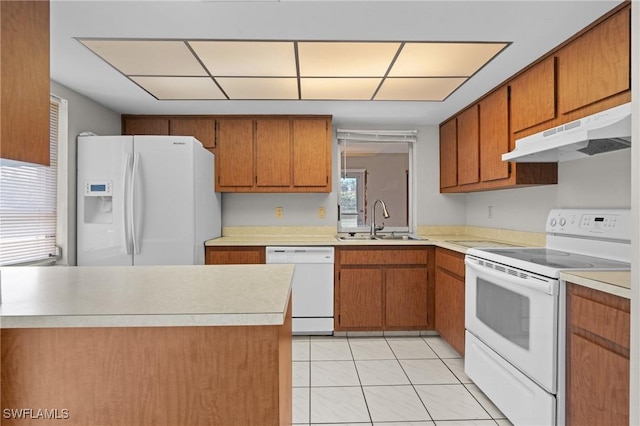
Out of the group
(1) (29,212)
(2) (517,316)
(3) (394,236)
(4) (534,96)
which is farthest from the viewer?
(3) (394,236)

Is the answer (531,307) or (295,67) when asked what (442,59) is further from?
(531,307)

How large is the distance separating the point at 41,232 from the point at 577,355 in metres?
3.35

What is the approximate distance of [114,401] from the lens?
1026 mm

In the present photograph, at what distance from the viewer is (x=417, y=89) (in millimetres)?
2779

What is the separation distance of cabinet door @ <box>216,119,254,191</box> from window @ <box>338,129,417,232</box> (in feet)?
3.40

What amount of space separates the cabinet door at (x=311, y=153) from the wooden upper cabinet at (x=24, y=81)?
7.99 feet

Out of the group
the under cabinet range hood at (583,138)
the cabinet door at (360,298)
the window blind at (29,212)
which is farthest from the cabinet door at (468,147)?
the window blind at (29,212)

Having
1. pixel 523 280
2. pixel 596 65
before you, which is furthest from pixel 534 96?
pixel 523 280

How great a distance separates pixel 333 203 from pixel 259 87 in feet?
5.21

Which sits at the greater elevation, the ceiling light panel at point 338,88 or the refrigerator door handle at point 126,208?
the ceiling light panel at point 338,88

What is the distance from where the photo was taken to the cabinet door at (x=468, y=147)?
301 centimetres

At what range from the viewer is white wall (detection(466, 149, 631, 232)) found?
196 cm

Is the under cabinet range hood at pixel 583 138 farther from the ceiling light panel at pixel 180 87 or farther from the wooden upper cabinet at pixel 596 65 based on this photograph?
the ceiling light panel at pixel 180 87

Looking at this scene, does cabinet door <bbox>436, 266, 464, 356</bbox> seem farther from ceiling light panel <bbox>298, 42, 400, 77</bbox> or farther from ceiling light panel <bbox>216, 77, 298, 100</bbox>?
ceiling light panel <bbox>216, 77, 298, 100</bbox>
